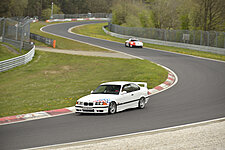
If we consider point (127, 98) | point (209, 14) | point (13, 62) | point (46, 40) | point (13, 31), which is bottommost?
point (13, 62)

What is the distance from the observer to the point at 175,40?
160ft

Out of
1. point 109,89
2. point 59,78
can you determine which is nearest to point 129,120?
point 109,89

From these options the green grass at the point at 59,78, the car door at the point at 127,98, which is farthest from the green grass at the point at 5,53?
the car door at the point at 127,98

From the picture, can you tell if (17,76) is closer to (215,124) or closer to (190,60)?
(190,60)

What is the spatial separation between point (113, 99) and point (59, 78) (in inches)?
480

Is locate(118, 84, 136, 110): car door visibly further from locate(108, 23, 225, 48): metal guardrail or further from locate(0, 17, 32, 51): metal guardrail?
locate(108, 23, 225, 48): metal guardrail

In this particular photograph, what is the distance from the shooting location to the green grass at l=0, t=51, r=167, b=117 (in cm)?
1717

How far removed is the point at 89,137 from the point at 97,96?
406cm

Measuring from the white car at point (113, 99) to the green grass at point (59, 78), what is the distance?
2.14m

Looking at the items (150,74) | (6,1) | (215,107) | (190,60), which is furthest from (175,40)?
(6,1)

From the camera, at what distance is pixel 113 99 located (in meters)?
13.9

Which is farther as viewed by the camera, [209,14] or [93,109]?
[209,14]

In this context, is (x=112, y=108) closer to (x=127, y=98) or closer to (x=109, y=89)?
(x=127, y=98)

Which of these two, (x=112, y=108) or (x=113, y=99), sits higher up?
(x=113, y=99)
